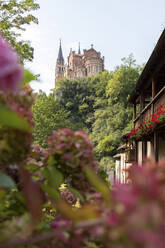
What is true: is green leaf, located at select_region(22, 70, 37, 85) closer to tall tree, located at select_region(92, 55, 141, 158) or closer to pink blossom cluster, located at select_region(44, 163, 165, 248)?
pink blossom cluster, located at select_region(44, 163, 165, 248)

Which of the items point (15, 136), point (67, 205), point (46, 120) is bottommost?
point (67, 205)

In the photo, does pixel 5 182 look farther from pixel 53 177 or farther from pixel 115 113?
pixel 115 113

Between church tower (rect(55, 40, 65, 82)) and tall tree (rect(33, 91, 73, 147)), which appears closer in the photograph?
tall tree (rect(33, 91, 73, 147))

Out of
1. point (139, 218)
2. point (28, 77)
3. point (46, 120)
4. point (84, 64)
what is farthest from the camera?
point (84, 64)

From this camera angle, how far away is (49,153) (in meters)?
0.70

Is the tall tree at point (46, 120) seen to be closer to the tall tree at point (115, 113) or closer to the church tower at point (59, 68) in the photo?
the tall tree at point (115, 113)

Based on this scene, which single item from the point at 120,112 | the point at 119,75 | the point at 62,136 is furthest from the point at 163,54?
the point at 119,75

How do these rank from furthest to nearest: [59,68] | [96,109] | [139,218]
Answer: [59,68], [96,109], [139,218]

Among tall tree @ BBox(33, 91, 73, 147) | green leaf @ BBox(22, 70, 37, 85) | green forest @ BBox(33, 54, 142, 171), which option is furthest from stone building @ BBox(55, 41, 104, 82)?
green leaf @ BBox(22, 70, 37, 85)

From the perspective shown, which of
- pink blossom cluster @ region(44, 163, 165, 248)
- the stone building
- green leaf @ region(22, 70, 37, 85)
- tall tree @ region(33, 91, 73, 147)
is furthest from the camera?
the stone building

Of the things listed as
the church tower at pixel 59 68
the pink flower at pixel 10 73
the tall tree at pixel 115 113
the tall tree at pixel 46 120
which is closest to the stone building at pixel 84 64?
the church tower at pixel 59 68

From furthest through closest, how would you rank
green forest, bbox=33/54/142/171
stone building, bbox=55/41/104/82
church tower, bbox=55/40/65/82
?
church tower, bbox=55/40/65/82 → stone building, bbox=55/41/104/82 → green forest, bbox=33/54/142/171

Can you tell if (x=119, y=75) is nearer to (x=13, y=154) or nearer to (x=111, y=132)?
(x=111, y=132)

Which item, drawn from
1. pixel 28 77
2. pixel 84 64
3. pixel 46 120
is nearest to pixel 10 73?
pixel 28 77
